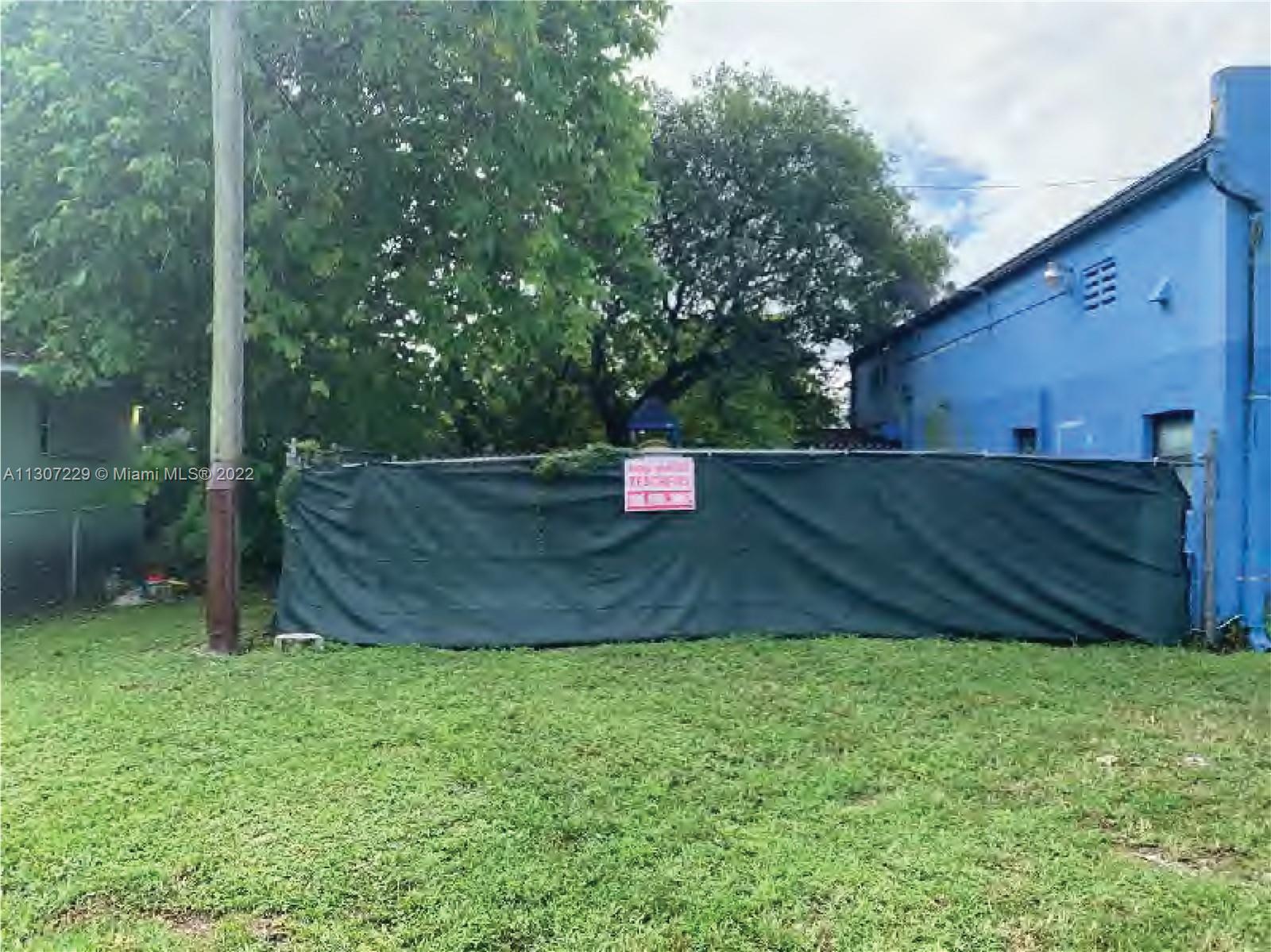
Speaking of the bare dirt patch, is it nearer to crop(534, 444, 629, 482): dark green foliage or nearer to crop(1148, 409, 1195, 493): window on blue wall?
crop(534, 444, 629, 482): dark green foliage

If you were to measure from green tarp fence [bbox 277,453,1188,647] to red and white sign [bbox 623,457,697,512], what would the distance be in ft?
0.27

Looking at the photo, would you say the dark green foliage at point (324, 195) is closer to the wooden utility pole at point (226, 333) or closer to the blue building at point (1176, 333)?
the wooden utility pole at point (226, 333)

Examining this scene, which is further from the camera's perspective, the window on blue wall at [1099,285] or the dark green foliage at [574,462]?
the window on blue wall at [1099,285]

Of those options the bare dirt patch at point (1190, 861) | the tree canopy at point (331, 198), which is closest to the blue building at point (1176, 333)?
the bare dirt patch at point (1190, 861)

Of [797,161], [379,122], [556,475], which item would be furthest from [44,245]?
[797,161]

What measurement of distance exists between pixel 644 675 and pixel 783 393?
1336cm

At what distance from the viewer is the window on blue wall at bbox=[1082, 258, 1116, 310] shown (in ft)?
31.6

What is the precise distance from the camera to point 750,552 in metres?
7.55

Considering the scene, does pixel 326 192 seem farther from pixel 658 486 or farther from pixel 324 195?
pixel 658 486

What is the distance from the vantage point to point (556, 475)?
7.44m

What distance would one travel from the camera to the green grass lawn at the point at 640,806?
10.1 feet

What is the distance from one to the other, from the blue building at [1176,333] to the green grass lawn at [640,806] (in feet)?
6.12

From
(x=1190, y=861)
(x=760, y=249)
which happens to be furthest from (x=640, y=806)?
(x=760, y=249)

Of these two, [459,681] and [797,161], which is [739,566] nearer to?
[459,681]
